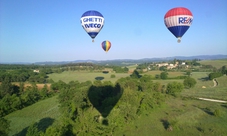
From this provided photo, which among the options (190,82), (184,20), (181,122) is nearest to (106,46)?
(184,20)

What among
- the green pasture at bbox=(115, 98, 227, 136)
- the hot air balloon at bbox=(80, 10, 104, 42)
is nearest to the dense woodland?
the green pasture at bbox=(115, 98, 227, 136)

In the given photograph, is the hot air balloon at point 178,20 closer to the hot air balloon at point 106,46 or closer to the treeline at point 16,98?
the hot air balloon at point 106,46

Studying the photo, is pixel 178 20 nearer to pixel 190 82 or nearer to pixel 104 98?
pixel 104 98

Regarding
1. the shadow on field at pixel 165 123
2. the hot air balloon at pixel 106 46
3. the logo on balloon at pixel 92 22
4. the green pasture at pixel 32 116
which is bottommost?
the shadow on field at pixel 165 123

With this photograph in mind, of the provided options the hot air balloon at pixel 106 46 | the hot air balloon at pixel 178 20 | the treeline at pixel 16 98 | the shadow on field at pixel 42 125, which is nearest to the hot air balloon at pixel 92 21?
the hot air balloon at pixel 178 20

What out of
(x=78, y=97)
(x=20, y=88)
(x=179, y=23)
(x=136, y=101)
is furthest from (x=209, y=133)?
(x=20, y=88)

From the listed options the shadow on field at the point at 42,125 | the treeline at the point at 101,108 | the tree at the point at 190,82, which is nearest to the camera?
the treeline at the point at 101,108

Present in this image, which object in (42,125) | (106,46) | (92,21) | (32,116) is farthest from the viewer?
(106,46)
